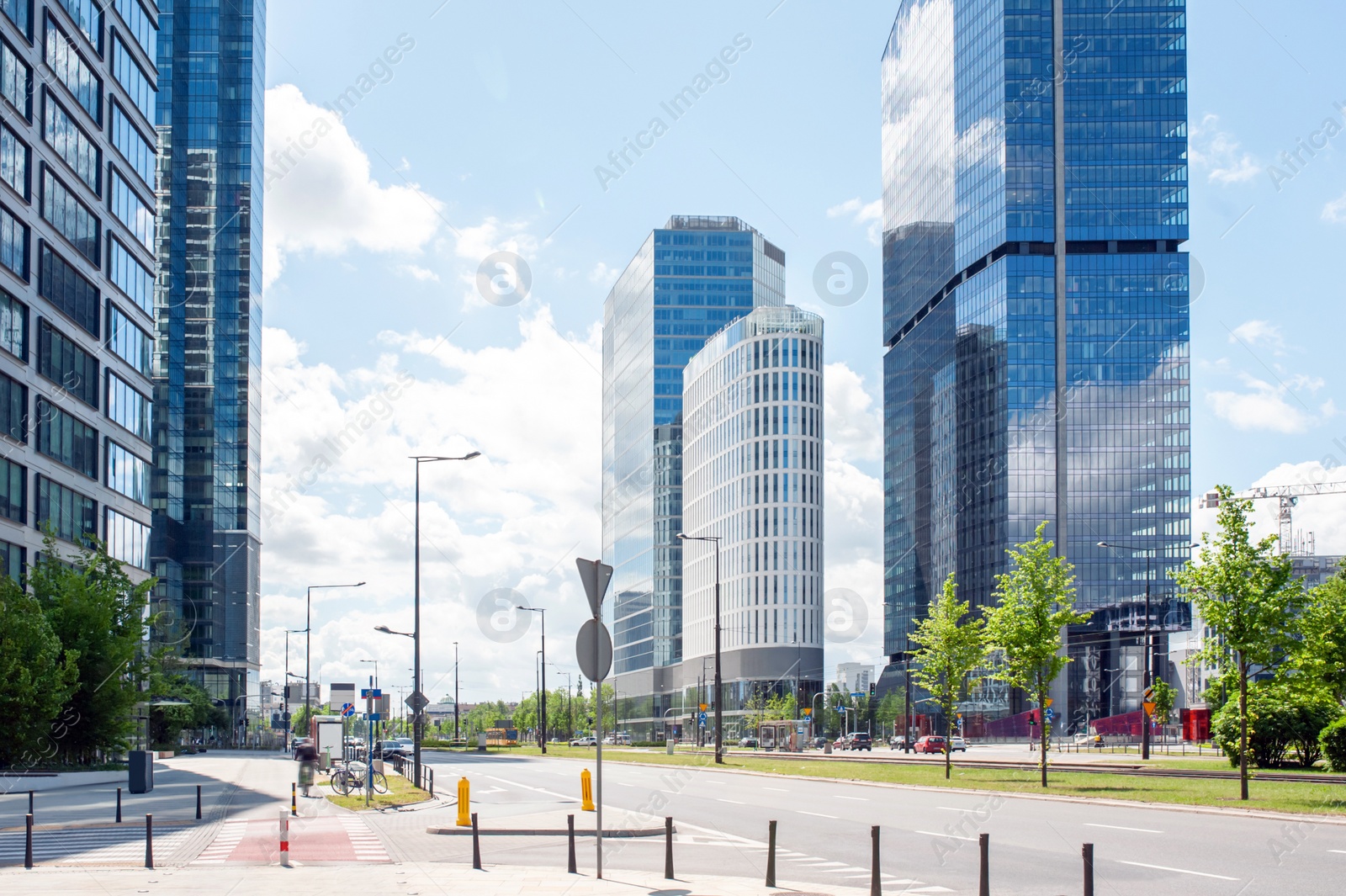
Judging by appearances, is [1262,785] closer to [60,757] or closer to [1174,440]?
[60,757]

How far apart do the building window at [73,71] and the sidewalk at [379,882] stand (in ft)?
167

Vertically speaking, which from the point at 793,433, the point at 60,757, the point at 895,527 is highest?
the point at 793,433

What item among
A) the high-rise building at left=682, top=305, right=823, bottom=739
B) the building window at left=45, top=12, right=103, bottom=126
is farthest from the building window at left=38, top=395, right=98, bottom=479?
the high-rise building at left=682, top=305, right=823, bottom=739

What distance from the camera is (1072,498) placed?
478 ft

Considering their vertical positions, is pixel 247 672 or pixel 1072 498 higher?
pixel 1072 498

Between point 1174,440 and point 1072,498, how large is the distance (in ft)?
44.3

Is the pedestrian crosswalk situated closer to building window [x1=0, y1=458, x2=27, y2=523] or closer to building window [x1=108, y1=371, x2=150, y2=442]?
building window [x1=0, y1=458, x2=27, y2=523]

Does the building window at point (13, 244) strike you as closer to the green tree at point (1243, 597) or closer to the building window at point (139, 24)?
the building window at point (139, 24)

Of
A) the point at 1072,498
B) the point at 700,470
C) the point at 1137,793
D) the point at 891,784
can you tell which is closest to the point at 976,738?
the point at 1072,498

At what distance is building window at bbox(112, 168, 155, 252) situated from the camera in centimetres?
7044

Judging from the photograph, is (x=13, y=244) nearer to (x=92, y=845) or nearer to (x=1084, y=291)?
(x=92, y=845)

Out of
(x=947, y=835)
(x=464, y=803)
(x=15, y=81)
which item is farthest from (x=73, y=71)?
(x=947, y=835)

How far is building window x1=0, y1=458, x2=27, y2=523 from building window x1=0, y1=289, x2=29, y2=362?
4858 mm

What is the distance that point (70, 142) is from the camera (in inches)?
2500
